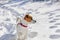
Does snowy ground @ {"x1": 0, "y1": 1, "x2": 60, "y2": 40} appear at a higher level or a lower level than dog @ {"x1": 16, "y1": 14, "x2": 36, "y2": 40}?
lower

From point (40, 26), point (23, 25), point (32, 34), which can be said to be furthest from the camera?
point (40, 26)

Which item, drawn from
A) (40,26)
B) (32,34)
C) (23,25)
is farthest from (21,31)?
(40,26)

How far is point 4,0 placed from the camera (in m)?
3.48

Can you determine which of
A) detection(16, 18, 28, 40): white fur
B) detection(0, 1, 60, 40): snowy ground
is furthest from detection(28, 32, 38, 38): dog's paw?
detection(16, 18, 28, 40): white fur

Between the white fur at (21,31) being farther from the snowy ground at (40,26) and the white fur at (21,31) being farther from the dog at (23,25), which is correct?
the snowy ground at (40,26)

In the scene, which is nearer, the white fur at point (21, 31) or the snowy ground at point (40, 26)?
the white fur at point (21, 31)

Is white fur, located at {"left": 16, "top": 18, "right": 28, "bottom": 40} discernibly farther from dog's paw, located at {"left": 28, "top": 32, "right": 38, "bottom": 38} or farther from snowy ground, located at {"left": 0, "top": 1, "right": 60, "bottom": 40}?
dog's paw, located at {"left": 28, "top": 32, "right": 38, "bottom": 38}

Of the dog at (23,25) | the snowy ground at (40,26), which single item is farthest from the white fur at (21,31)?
the snowy ground at (40,26)

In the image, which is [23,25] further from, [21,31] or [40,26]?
[40,26]

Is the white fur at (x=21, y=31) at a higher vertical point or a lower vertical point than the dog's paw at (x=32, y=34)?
higher

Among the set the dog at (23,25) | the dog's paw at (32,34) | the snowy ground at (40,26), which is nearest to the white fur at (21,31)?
the dog at (23,25)

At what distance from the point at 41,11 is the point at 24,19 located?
66.5 inches

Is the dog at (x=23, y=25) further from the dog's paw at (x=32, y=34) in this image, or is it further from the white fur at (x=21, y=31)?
the dog's paw at (x=32, y=34)

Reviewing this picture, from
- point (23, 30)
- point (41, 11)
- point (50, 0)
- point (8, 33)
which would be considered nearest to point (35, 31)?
point (8, 33)
